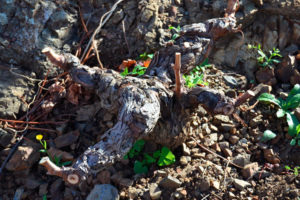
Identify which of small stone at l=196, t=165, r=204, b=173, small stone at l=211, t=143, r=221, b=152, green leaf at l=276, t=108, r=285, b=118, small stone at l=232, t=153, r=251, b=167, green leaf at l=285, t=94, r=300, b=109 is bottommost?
small stone at l=196, t=165, r=204, b=173

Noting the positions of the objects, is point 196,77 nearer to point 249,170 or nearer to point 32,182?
point 249,170

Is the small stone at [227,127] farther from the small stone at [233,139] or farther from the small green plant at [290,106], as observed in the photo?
the small green plant at [290,106]

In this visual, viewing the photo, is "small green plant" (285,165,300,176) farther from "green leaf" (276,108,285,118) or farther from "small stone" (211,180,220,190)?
"small stone" (211,180,220,190)

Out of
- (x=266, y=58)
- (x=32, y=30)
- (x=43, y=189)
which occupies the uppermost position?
(x=32, y=30)

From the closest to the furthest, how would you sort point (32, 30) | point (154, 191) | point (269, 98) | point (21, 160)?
point (154, 191) < point (21, 160) < point (269, 98) < point (32, 30)

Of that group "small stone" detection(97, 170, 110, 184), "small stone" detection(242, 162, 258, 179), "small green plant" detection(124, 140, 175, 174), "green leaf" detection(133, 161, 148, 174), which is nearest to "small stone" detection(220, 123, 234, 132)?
"small stone" detection(242, 162, 258, 179)

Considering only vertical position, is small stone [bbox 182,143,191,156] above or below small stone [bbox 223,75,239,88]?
below

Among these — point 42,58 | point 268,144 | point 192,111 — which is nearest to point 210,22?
point 192,111

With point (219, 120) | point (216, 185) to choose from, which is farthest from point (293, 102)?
point (216, 185)
